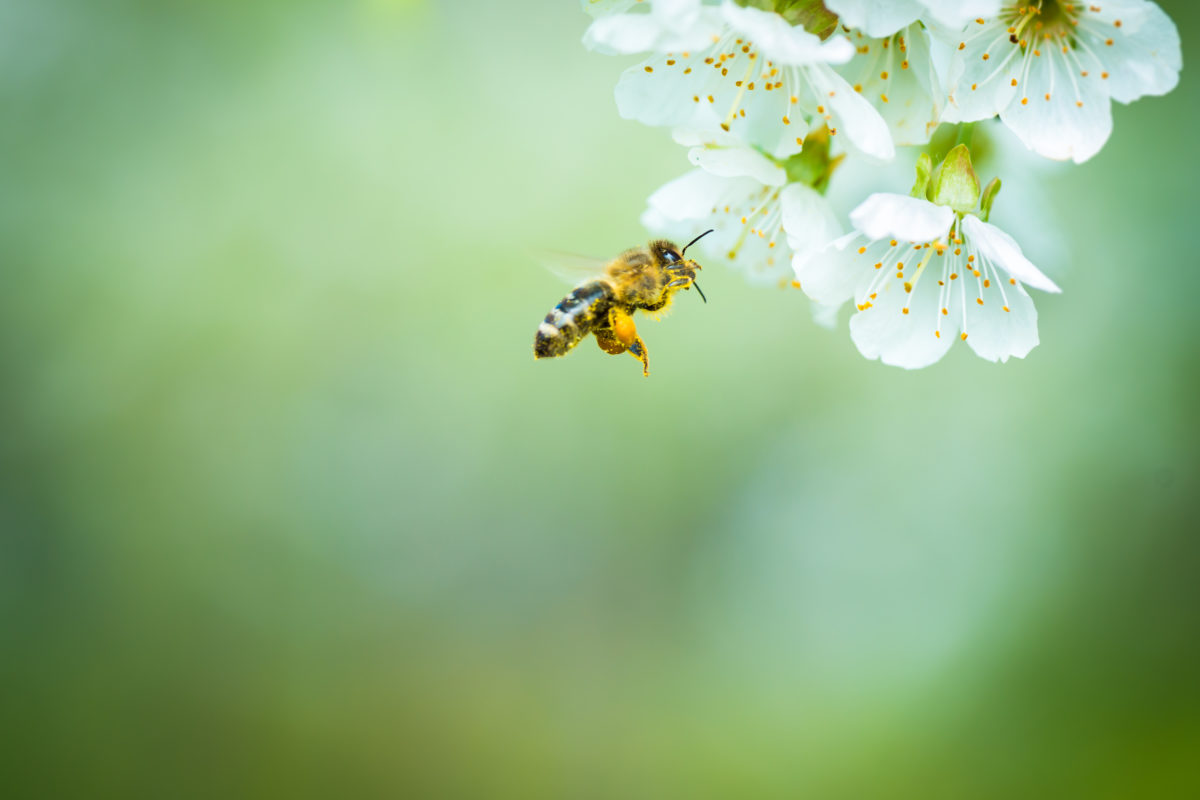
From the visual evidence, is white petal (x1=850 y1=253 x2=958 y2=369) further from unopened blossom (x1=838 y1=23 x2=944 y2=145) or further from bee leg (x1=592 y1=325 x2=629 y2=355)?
bee leg (x1=592 y1=325 x2=629 y2=355)

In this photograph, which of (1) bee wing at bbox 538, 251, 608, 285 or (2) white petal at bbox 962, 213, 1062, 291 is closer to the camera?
(2) white petal at bbox 962, 213, 1062, 291

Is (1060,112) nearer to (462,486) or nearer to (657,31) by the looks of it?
(657,31)

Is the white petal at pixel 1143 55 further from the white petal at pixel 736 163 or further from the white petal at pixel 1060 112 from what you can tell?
the white petal at pixel 736 163

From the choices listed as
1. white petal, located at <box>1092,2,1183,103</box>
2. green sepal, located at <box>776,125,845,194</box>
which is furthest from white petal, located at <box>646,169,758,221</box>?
white petal, located at <box>1092,2,1183,103</box>

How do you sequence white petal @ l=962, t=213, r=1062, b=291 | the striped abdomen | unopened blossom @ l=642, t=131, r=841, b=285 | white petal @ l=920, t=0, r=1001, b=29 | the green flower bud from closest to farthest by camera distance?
white petal @ l=920, t=0, r=1001, b=29
white petal @ l=962, t=213, r=1062, b=291
the green flower bud
unopened blossom @ l=642, t=131, r=841, b=285
the striped abdomen

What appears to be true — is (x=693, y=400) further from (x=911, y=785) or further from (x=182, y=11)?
(x=182, y=11)

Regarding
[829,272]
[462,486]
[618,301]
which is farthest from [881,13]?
[462,486]
